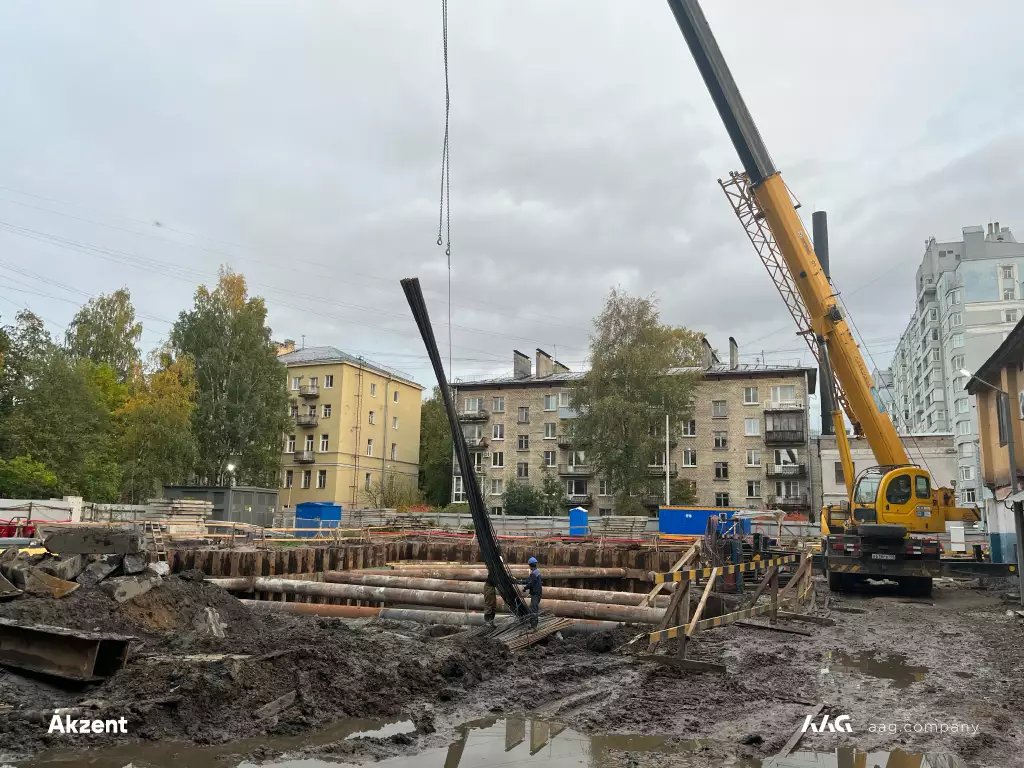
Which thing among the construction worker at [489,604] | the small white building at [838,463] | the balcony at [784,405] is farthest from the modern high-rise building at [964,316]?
the construction worker at [489,604]

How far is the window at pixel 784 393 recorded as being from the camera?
161ft

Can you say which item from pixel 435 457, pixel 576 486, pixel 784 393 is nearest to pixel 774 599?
pixel 784 393

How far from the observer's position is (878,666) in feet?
31.7

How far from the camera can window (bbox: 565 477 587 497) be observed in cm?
5431

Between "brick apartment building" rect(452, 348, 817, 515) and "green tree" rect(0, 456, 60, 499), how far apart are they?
1041 inches

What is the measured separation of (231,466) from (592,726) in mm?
38385

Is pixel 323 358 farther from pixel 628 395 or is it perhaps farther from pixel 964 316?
pixel 964 316

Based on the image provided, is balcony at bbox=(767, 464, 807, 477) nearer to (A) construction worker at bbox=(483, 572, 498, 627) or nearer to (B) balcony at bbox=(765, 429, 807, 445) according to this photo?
(B) balcony at bbox=(765, 429, 807, 445)

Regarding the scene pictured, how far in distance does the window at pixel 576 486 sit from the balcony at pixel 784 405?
46.2 ft

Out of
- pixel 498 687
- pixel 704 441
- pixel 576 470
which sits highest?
pixel 704 441

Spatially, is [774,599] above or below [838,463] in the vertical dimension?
below

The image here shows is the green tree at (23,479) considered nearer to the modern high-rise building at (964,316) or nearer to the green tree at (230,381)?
the green tree at (230,381)

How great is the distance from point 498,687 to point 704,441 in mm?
44293

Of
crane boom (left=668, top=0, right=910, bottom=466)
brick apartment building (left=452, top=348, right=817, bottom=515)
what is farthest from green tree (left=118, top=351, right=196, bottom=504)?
crane boom (left=668, top=0, right=910, bottom=466)
